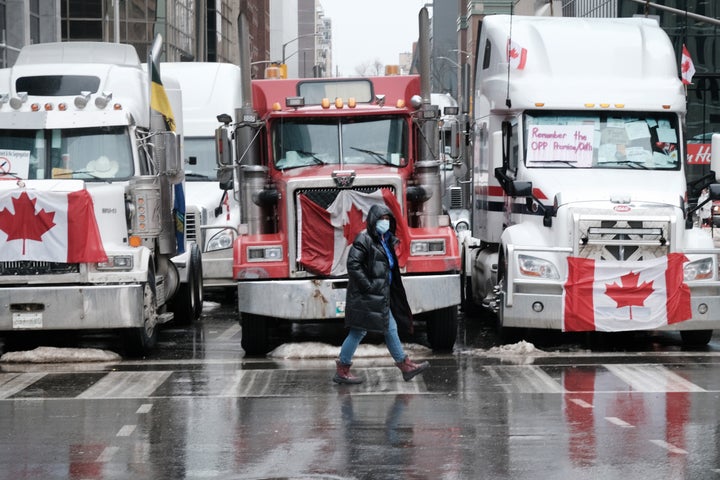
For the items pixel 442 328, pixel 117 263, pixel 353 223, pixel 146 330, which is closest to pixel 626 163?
pixel 442 328

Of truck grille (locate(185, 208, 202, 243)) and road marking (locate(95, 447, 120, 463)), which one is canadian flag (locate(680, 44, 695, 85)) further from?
road marking (locate(95, 447, 120, 463))

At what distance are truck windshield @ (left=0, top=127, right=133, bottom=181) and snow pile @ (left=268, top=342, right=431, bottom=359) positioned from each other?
2841 mm

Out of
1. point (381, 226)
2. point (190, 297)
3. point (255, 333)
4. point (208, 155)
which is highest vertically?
point (208, 155)

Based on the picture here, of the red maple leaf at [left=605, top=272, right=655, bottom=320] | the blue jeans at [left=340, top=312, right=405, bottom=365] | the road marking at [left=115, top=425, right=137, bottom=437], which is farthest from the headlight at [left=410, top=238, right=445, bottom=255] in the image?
the road marking at [left=115, top=425, right=137, bottom=437]

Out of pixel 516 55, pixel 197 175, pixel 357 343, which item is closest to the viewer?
pixel 357 343

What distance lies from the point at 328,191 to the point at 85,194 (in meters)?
2.76

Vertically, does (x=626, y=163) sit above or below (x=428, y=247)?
above

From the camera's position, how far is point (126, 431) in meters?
10.8

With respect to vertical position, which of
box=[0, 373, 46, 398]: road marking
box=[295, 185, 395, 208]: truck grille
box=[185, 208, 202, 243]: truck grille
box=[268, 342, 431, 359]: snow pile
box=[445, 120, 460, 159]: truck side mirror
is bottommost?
box=[0, 373, 46, 398]: road marking

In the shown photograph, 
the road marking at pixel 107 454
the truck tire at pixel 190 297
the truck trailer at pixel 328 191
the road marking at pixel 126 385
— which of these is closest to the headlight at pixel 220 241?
the truck tire at pixel 190 297

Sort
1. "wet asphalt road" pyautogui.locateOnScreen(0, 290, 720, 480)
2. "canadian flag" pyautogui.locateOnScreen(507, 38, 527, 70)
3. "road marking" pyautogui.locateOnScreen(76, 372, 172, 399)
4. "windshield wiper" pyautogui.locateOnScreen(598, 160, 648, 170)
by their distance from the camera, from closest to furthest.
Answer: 1. "wet asphalt road" pyautogui.locateOnScreen(0, 290, 720, 480)
2. "road marking" pyautogui.locateOnScreen(76, 372, 172, 399)
3. "windshield wiper" pyautogui.locateOnScreen(598, 160, 648, 170)
4. "canadian flag" pyautogui.locateOnScreen(507, 38, 527, 70)

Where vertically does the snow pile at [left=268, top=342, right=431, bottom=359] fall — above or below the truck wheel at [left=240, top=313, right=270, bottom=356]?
below

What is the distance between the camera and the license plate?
49.9 ft

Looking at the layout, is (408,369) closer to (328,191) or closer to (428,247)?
(428,247)
